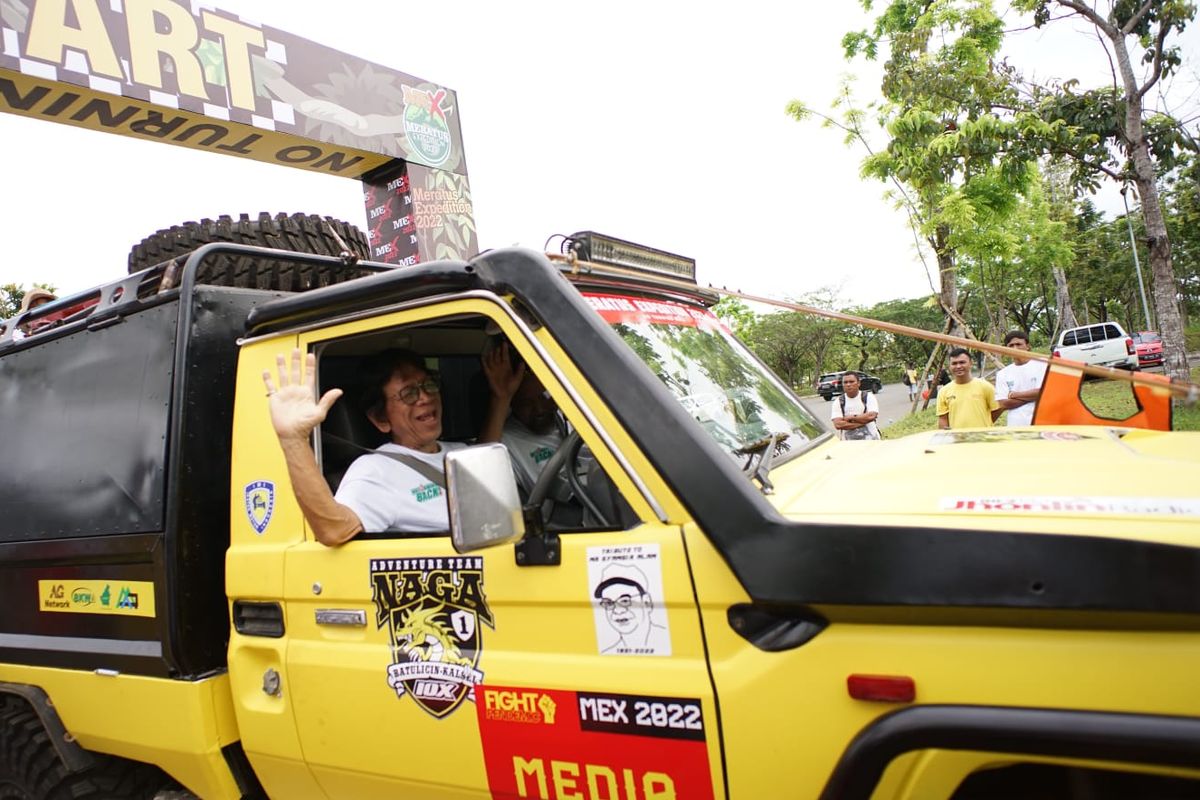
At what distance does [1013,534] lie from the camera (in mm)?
1302

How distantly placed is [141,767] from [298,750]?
3.07 feet

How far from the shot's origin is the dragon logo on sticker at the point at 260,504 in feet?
7.32

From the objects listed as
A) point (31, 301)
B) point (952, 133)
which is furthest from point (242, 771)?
point (952, 133)

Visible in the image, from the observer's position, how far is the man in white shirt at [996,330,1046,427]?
620cm

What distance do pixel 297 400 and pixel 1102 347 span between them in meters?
23.4

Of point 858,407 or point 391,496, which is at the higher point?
point 391,496

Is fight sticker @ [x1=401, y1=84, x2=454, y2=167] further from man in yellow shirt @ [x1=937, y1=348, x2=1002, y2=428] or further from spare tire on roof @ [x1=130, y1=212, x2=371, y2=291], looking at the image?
man in yellow shirt @ [x1=937, y1=348, x2=1002, y2=428]

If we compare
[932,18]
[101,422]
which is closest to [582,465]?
[101,422]

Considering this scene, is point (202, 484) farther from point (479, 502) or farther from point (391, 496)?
point (479, 502)

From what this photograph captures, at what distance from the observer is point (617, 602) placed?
1662 millimetres

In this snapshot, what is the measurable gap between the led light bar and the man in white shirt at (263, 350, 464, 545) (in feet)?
2.48

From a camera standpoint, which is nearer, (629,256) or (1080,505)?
(1080,505)

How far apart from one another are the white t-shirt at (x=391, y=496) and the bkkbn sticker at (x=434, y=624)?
0.76ft

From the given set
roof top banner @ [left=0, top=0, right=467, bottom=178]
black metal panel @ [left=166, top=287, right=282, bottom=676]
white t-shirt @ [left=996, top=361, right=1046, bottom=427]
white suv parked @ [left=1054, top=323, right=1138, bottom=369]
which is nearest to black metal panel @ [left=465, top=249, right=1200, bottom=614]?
black metal panel @ [left=166, top=287, right=282, bottom=676]
